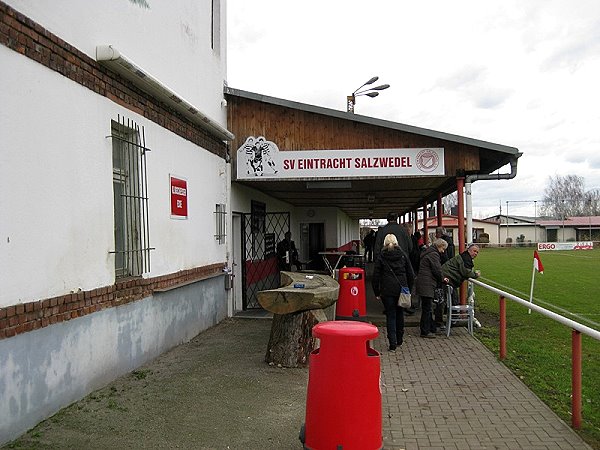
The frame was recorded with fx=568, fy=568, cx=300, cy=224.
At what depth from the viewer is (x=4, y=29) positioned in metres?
4.45


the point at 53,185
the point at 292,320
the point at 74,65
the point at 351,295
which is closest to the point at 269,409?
the point at 292,320

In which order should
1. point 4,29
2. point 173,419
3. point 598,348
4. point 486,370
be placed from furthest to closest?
point 598,348
point 486,370
point 173,419
point 4,29

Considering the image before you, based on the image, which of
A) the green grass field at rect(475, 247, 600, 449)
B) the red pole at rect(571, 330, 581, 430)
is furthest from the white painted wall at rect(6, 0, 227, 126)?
the green grass field at rect(475, 247, 600, 449)

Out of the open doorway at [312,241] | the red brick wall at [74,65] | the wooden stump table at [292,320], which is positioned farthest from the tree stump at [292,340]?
the open doorway at [312,241]

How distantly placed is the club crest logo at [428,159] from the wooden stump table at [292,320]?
420 centimetres

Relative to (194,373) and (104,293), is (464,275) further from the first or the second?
(104,293)

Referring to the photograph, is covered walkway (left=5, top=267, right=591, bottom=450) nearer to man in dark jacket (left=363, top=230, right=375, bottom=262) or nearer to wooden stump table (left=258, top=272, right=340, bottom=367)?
wooden stump table (left=258, top=272, right=340, bottom=367)

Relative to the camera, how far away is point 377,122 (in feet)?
33.7

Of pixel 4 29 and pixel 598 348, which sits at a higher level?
pixel 4 29

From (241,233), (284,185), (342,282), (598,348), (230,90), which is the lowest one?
(598,348)

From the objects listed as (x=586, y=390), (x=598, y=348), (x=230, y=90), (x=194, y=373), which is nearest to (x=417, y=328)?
(x=598, y=348)

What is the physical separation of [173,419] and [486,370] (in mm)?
3936

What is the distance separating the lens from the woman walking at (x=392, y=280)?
321 inches

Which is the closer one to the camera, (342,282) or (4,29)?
(4,29)
